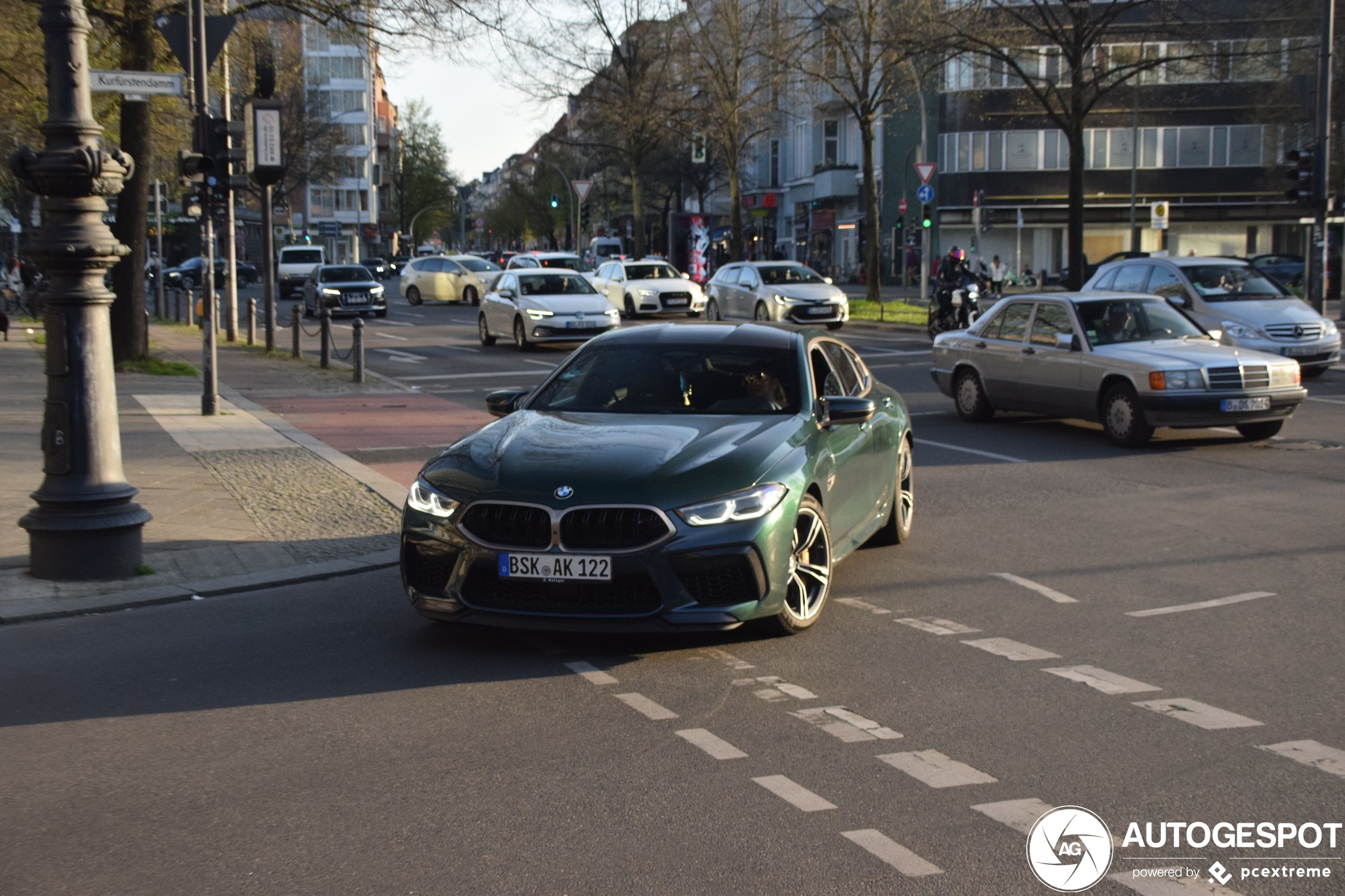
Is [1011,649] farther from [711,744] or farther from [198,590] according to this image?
[198,590]

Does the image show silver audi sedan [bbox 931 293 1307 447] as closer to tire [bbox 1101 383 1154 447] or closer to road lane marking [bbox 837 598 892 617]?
tire [bbox 1101 383 1154 447]

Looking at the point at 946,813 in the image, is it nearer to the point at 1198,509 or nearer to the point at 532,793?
the point at 532,793

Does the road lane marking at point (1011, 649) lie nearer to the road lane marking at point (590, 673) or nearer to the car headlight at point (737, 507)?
the car headlight at point (737, 507)

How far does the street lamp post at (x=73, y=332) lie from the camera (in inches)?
324

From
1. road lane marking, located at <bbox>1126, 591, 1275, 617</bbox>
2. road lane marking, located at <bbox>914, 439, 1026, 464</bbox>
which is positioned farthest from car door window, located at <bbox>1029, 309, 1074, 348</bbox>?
road lane marking, located at <bbox>1126, 591, 1275, 617</bbox>

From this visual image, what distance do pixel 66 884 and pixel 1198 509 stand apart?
336 inches

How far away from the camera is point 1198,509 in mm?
10547

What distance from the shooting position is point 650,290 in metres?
38.6

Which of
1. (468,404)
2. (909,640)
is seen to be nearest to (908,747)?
(909,640)

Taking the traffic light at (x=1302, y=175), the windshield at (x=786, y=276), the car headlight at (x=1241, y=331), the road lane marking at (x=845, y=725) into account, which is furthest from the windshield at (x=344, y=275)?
the road lane marking at (x=845, y=725)

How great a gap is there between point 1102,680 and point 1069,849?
2009 mm

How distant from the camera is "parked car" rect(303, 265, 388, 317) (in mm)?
42531

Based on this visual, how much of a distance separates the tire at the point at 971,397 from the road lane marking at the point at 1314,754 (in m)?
11.1

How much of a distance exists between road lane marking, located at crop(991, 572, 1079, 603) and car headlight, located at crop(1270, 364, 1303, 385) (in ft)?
21.3
